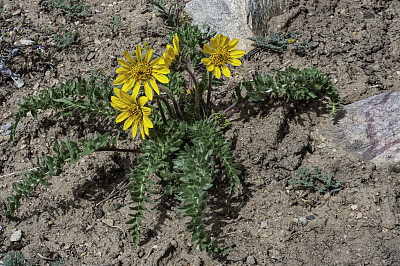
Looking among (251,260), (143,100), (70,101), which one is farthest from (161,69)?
(251,260)

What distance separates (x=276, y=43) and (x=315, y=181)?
1895mm

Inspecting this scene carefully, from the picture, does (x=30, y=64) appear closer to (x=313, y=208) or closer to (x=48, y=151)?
(x=48, y=151)

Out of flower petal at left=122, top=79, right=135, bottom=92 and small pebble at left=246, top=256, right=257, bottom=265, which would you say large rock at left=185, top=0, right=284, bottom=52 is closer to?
flower petal at left=122, top=79, right=135, bottom=92

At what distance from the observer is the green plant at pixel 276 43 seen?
457 centimetres

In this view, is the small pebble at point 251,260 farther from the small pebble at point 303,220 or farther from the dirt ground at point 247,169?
the small pebble at point 303,220

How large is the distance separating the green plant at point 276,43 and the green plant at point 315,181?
1643 mm

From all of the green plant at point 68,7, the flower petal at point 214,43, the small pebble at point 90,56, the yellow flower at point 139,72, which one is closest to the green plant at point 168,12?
the green plant at point 68,7

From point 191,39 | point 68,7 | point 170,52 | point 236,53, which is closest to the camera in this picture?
point 170,52

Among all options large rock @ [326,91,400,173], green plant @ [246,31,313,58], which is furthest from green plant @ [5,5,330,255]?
green plant @ [246,31,313,58]

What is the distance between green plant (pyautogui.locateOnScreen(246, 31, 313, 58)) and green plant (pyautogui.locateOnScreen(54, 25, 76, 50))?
2252mm

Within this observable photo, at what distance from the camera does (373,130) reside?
3.75 m

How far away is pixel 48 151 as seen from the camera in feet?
13.2

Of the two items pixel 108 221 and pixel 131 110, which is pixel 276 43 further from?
pixel 108 221

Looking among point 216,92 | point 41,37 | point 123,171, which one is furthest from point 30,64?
point 216,92
